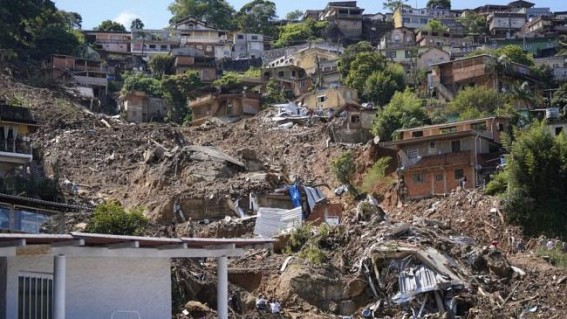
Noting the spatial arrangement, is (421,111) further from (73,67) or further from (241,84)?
(73,67)

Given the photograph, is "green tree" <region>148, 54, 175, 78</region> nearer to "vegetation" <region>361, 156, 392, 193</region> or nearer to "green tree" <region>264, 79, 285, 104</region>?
"green tree" <region>264, 79, 285, 104</region>

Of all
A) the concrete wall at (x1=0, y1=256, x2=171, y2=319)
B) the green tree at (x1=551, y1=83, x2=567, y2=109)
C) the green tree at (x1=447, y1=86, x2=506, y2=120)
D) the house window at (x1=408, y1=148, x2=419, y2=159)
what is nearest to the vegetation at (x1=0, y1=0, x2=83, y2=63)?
the green tree at (x1=447, y1=86, x2=506, y2=120)

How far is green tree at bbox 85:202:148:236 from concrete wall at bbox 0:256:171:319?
41.1ft

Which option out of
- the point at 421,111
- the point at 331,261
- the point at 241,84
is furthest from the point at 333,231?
the point at 241,84

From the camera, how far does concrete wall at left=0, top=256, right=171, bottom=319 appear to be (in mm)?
15695

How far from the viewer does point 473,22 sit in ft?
314

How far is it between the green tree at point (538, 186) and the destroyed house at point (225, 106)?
24.2 m

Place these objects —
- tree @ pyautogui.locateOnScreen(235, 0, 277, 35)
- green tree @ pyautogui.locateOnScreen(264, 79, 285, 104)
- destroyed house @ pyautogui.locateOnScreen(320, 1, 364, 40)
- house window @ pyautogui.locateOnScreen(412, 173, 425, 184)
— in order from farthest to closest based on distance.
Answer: tree @ pyautogui.locateOnScreen(235, 0, 277, 35), destroyed house @ pyautogui.locateOnScreen(320, 1, 364, 40), green tree @ pyautogui.locateOnScreen(264, 79, 285, 104), house window @ pyautogui.locateOnScreen(412, 173, 425, 184)

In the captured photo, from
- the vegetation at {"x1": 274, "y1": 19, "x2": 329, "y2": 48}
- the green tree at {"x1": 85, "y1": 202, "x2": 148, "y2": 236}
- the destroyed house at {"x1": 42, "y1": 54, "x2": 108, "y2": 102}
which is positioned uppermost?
the vegetation at {"x1": 274, "y1": 19, "x2": 329, "y2": 48}

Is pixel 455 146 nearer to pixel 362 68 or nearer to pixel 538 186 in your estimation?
pixel 538 186

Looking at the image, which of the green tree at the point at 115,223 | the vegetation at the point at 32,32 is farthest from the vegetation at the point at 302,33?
the green tree at the point at 115,223

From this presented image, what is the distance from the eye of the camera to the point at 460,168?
45844 mm

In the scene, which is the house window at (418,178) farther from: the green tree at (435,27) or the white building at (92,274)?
the green tree at (435,27)

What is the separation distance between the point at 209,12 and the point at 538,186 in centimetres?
6855
